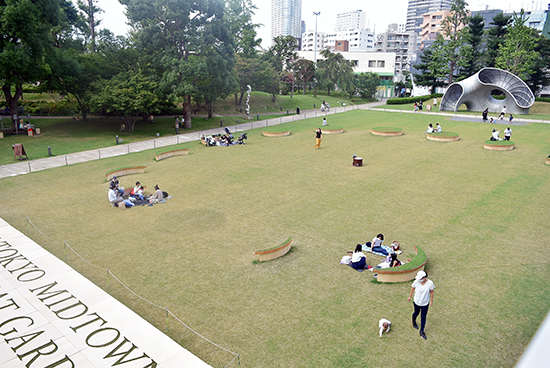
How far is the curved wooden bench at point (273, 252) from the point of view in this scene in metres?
13.9

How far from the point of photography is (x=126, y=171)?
83.3 ft

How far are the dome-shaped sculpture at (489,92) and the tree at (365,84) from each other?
1249 inches

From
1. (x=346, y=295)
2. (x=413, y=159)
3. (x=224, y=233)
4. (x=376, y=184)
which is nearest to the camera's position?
(x=346, y=295)

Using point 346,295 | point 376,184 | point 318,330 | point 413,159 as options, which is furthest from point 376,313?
point 413,159

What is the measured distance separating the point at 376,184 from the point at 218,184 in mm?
9547

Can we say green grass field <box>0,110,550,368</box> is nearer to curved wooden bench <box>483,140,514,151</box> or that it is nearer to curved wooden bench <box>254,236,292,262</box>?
curved wooden bench <box>254,236,292,262</box>

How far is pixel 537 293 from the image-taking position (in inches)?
468

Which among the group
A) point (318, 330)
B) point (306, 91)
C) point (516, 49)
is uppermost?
point (516, 49)

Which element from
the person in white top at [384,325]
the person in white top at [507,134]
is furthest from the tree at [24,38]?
the person in white top at [507,134]

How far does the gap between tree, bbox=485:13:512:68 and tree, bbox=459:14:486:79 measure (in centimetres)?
162

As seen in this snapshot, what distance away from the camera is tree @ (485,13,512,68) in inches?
2452

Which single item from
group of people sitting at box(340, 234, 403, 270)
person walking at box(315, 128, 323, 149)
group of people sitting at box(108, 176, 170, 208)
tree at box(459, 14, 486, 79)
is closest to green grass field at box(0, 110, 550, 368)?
group of people sitting at box(340, 234, 403, 270)

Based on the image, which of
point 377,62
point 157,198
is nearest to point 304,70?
point 377,62

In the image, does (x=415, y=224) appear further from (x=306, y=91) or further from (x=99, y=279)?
(x=306, y=91)
